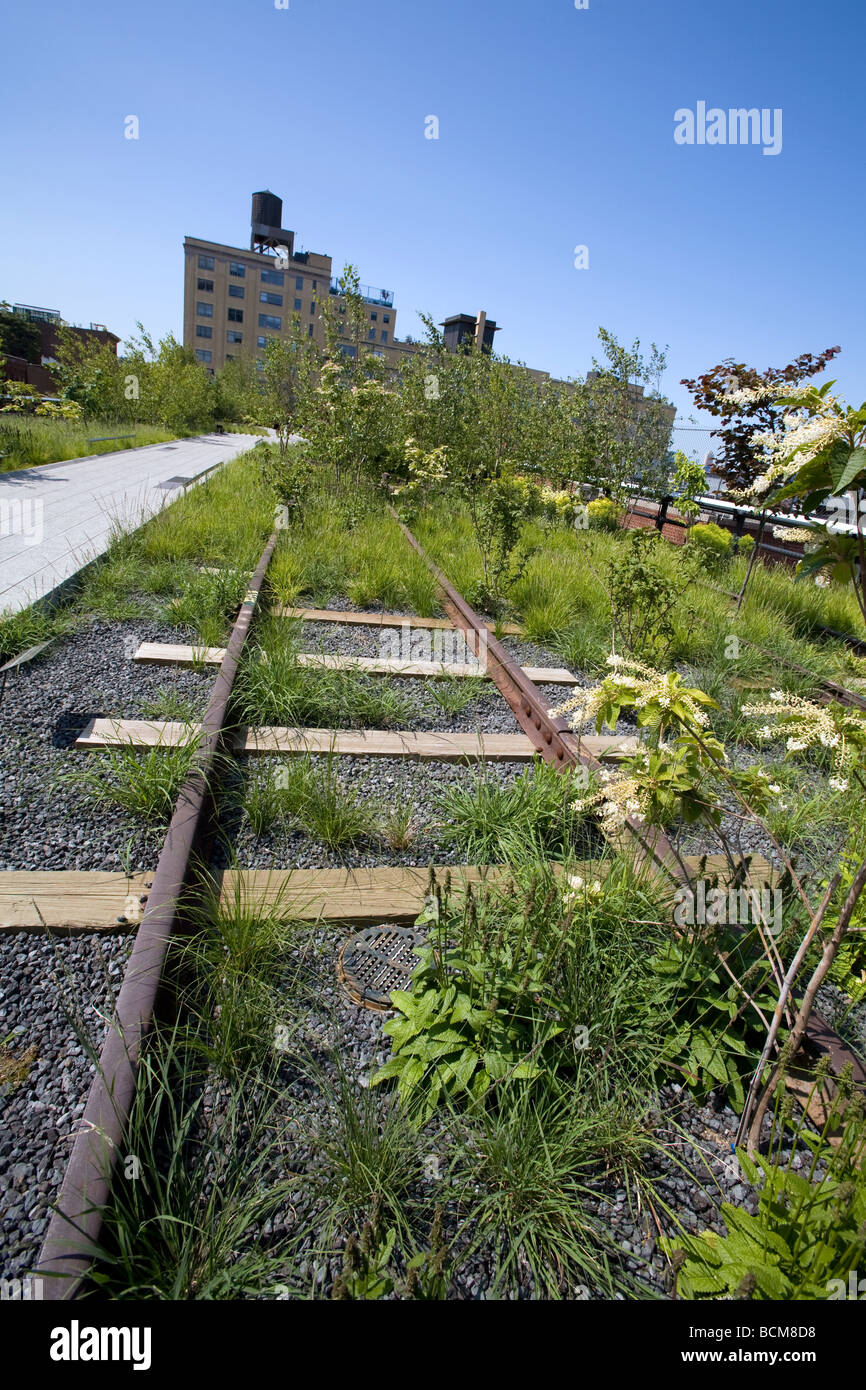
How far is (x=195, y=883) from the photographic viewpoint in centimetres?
214

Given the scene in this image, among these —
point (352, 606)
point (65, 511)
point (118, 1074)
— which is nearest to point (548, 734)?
point (118, 1074)

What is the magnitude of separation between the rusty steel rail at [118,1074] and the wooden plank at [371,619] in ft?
8.06

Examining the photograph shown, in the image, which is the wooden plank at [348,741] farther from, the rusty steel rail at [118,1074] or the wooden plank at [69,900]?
the wooden plank at [69,900]

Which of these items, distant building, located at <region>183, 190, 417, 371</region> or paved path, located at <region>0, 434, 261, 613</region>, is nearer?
paved path, located at <region>0, 434, 261, 613</region>

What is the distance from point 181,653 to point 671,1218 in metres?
3.51

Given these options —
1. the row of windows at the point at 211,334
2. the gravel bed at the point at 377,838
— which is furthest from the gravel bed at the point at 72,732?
the row of windows at the point at 211,334

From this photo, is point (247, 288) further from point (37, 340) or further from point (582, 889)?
point (582, 889)

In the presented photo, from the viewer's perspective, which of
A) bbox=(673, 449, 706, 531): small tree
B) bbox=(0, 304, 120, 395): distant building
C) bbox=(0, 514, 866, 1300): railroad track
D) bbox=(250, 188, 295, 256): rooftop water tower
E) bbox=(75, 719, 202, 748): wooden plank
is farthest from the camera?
bbox=(250, 188, 295, 256): rooftop water tower

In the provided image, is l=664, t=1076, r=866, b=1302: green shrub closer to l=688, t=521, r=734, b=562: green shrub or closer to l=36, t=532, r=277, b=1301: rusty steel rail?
l=36, t=532, r=277, b=1301: rusty steel rail

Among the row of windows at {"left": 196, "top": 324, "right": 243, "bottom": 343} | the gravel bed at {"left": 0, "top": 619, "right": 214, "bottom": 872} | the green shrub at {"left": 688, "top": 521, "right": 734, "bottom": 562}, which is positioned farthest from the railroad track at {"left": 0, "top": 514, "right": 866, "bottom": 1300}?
the row of windows at {"left": 196, "top": 324, "right": 243, "bottom": 343}

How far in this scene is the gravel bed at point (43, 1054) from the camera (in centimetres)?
129

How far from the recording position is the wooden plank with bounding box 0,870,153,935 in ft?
6.39

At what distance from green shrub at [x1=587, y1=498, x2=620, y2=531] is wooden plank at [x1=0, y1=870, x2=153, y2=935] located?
9946mm
